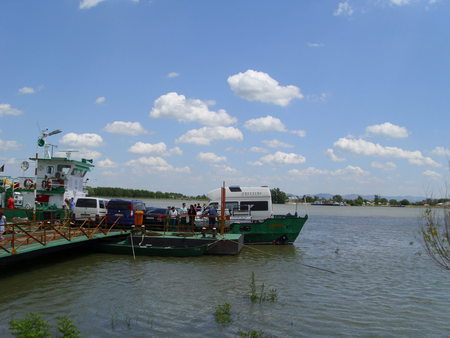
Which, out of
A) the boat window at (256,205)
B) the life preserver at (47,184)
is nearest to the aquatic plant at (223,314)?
the boat window at (256,205)

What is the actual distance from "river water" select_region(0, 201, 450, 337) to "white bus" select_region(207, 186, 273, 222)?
5.67 meters

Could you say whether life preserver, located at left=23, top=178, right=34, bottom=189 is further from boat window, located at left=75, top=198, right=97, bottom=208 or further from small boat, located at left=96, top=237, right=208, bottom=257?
small boat, located at left=96, top=237, right=208, bottom=257

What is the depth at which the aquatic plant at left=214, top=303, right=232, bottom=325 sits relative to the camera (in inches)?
365

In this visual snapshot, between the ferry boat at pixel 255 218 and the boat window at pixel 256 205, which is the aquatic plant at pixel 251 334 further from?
the boat window at pixel 256 205

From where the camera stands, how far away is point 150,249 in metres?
18.1

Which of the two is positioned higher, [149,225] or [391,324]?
[149,225]

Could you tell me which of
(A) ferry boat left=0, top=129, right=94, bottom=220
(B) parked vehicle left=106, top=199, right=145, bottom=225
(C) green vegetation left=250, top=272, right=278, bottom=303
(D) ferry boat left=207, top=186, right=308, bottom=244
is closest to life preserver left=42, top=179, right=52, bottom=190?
(A) ferry boat left=0, top=129, right=94, bottom=220

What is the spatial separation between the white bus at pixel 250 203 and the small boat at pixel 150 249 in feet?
21.3

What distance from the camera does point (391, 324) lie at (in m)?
9.75

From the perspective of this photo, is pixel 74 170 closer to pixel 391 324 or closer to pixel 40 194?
pixel 40 194

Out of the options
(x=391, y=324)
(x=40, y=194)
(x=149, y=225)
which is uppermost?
(x=40, y=194)

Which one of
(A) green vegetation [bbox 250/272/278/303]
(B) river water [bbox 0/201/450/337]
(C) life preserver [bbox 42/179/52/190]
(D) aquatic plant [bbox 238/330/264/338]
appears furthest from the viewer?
(C) life preserver [bbox 42/179/52/190]

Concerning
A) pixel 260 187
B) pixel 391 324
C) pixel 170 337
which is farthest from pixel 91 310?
pixel 260 187

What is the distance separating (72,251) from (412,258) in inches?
651
